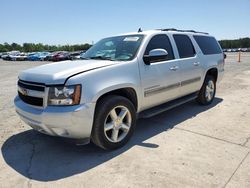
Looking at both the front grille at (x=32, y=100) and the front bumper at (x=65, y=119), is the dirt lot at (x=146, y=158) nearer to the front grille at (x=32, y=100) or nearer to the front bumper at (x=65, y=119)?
the front bumper at (x=65, y=119)

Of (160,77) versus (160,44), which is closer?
(160,77)

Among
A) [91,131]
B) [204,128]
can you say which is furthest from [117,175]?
[204,128]

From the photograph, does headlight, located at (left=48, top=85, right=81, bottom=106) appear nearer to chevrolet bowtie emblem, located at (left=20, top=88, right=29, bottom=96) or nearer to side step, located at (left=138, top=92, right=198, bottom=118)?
chevrolet bowtie emblem, located at (left=20, top=88, right=29, bottom=96)

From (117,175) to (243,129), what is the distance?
2820mm

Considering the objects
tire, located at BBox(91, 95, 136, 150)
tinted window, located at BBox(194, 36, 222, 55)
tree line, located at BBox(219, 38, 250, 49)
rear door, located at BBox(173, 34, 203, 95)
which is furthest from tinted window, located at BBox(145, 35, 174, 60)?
tree line, located at BBox(219, 38, 250, 49)

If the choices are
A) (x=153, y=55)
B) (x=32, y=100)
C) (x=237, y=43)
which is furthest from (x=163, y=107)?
(x=237, y=43)

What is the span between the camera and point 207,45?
6.64m

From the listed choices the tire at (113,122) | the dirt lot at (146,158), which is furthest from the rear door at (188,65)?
the tire at (113,122)

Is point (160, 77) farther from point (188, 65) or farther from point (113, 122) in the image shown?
point (113, 122)

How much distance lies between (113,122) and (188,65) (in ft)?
8.02

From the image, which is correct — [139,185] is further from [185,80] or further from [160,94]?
[185,80]

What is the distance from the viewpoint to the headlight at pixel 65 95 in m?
3.41

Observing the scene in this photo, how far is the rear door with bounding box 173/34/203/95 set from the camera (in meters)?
5.39

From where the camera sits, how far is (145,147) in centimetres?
409
